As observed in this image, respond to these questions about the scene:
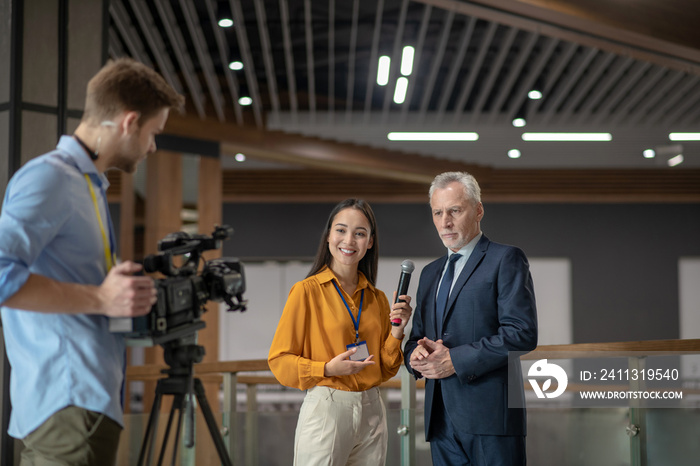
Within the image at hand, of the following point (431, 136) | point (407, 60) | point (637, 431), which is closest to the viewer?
point (637, 431)

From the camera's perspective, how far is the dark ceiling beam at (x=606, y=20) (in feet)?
18.0

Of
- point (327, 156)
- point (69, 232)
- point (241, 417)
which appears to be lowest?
point (241, 417)

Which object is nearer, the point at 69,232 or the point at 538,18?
the point at 69,232

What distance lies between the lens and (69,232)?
1.40m

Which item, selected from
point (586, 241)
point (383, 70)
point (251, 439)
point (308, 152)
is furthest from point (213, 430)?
point (586, 241)

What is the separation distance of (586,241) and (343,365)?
11.7m

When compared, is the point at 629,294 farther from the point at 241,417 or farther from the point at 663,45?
the point at 241,417

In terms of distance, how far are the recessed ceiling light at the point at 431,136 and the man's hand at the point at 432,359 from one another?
7.52 metres

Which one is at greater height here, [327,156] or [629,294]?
[327,156]

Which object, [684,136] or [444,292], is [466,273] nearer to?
[444,292]

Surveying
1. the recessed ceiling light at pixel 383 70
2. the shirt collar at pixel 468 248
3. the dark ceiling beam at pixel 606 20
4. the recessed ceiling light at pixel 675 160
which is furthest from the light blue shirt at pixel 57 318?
the recessed ceiling light at pixel 675 160

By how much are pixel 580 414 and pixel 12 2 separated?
139 inches

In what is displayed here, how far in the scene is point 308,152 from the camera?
32.2 feet

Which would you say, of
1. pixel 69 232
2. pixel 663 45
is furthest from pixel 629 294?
pixel 69 232
